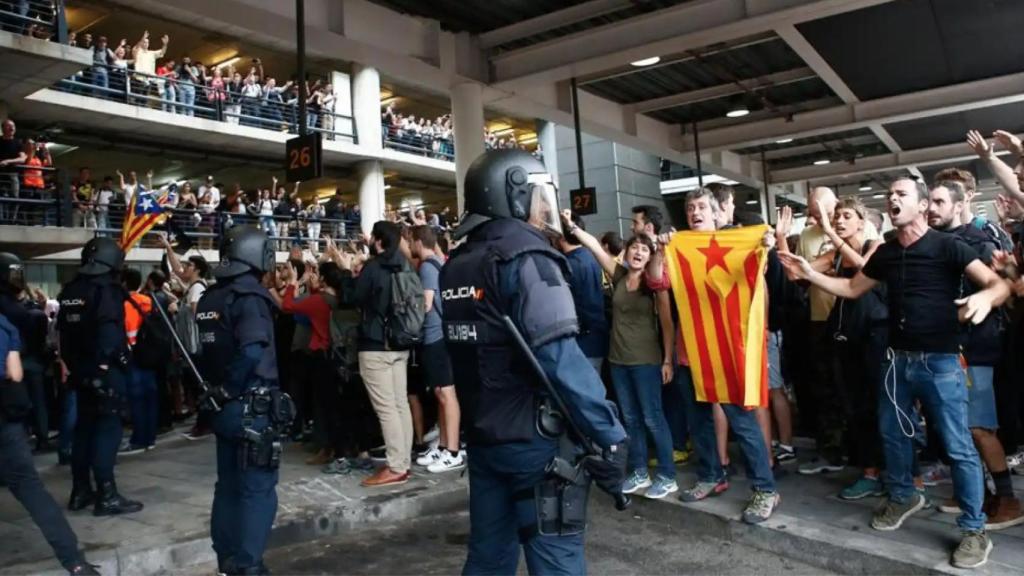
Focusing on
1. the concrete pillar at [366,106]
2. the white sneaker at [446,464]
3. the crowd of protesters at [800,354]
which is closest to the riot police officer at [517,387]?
the crowd of protesters at [800,354]

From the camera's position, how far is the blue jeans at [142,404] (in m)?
8.24

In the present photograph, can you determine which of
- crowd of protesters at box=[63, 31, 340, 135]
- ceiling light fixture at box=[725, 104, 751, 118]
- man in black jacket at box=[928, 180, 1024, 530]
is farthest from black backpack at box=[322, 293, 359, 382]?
crowd of protesters at box=[63, 31, 340, 135]

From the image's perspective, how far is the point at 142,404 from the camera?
331 inches

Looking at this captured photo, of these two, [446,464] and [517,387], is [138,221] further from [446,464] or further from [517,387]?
[517,387]

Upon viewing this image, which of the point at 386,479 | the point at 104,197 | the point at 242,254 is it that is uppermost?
the point at 104,197

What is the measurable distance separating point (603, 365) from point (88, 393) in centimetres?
394

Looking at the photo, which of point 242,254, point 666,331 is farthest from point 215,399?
point 666,331

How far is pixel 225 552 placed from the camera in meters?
4.21

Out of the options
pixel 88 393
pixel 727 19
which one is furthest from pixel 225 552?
pixel 727 19

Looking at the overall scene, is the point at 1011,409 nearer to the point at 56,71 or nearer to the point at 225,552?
the point at 225,552

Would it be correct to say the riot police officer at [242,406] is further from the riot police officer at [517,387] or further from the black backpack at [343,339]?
the black backpack at [343,339]

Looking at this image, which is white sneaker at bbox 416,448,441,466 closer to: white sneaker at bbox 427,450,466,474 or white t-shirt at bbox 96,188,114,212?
white sneaker at bbox 427,450,466,474

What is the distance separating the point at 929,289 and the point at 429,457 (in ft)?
14.1

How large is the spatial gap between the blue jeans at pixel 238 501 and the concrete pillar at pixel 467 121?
709 cm
